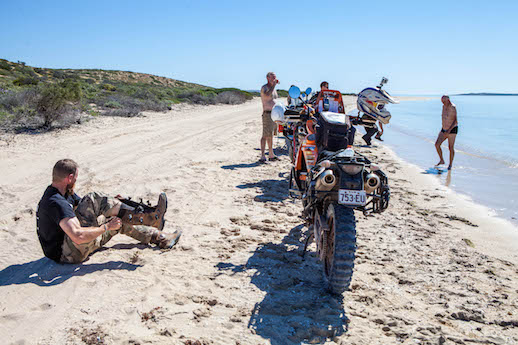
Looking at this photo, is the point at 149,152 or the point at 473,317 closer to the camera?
the point at 473,317

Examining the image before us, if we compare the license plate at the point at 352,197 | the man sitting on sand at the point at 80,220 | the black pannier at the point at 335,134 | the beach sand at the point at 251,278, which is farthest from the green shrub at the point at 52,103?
the license plate at the point at 352,197

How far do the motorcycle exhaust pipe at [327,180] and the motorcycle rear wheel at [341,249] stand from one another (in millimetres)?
189

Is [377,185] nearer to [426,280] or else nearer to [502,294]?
[426,280]

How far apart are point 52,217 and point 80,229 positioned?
10.6 inches

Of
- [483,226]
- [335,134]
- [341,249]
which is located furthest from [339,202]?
[483,226]

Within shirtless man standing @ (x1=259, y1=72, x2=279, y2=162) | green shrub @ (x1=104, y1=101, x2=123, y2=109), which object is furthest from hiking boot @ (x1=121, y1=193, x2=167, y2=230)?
green shrub @ (x1=104, y1=101, x2=123, y2=109)

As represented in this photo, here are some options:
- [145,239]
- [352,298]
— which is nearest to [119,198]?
[145,239]

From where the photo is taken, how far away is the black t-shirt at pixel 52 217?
331 centimetres

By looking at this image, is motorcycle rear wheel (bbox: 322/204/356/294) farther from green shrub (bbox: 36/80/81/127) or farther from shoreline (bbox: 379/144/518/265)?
green shrub (bbox: 36/80/81/127)

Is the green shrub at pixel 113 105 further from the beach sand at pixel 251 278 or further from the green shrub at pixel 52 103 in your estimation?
the beach sand at pixel 251 278

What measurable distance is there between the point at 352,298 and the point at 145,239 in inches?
85.1

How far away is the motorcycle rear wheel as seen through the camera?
10.1ft

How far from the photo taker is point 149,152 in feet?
29.8

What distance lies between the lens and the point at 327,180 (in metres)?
3.26
